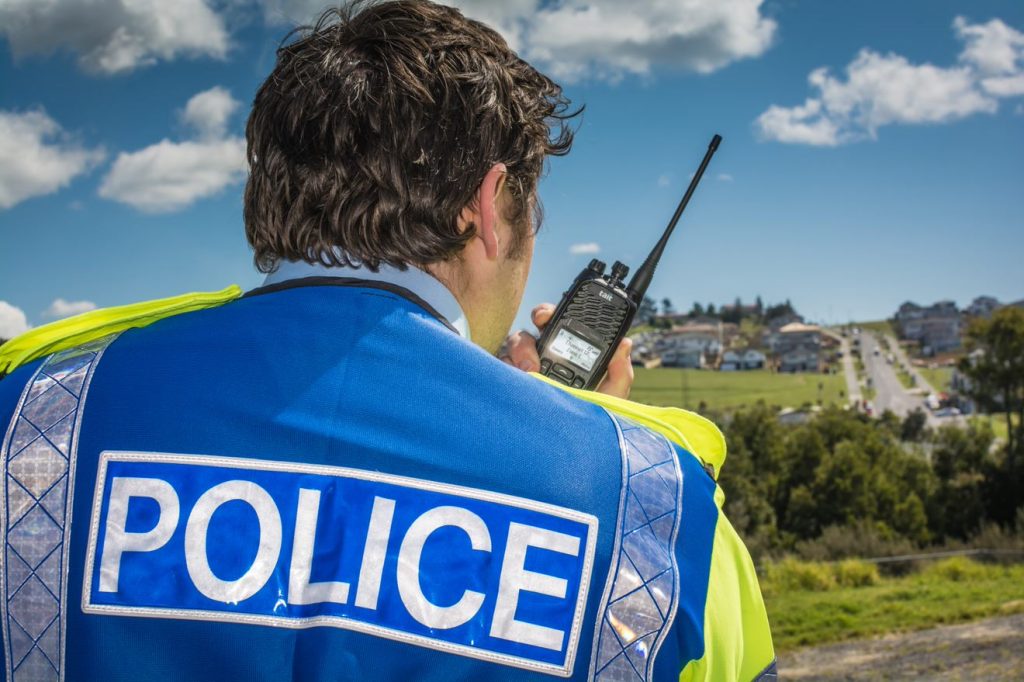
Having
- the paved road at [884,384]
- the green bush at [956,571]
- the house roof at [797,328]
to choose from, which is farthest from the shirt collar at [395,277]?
the house roof at [797,328]

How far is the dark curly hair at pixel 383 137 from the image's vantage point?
1368mm

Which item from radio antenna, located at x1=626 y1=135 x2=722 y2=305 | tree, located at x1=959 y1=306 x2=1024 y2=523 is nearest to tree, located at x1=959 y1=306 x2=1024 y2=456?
tree, located at x1=959 y1=306 x2=1024 y2=523

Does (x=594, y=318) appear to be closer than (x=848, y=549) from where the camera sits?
Yes

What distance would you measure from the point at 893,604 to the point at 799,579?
11.4 feet

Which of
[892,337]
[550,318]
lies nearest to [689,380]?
[892,337]

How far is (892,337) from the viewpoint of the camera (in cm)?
17912

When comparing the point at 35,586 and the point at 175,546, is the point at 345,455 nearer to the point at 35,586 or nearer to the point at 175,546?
the point at 175,546

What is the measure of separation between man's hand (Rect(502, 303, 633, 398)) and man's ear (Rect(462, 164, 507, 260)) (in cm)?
86

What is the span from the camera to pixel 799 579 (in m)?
14.3

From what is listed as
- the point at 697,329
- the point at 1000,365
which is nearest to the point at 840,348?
the point at 697,329

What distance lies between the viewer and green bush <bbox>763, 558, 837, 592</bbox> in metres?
14.1

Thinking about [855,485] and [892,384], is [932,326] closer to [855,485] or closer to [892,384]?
[892,384]

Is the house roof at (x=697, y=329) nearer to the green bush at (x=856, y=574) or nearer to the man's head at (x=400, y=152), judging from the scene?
the green bush at (x=856, y=574)

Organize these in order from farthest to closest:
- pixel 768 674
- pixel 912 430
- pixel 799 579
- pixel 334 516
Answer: pixel 912 430
pixel 799 579
pixel 768 674
pixel 334 516
